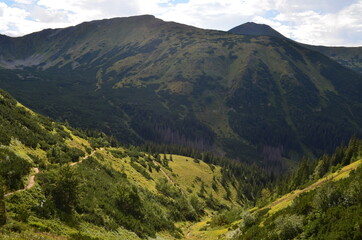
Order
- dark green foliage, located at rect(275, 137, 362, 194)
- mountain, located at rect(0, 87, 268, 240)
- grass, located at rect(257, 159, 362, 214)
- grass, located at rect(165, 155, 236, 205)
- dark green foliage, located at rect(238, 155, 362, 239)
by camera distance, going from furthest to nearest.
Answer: grass, located at rect(165, 155, 236, 205)
dark green foliage, located at rect(275, 137, 362, 194)
grass, located at rect(257, 159, 362, 214)
mountain, located at rect(0, 87, 268, 240)
dark green foliage, located at rect(238, 155, 362, 239)

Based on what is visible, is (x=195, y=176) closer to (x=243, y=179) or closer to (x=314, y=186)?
(x=243, y=179)

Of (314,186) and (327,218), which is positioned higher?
(327,218)

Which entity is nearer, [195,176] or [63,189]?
[63,189]

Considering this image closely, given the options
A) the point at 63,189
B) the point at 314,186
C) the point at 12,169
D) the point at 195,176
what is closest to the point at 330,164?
the point at 314,186

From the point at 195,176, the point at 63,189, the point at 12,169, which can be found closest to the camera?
the point at 12,169

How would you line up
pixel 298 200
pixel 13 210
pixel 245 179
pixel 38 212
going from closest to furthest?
pixel 13 210 → pixel 38 212 → pixel 298 200 → pixel 245 179

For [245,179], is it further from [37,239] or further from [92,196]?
[37,239]

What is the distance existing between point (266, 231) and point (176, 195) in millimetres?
54206

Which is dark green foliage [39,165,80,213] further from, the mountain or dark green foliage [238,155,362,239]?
dark green foliage [238,155,362,239]

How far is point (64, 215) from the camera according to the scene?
1179 inches

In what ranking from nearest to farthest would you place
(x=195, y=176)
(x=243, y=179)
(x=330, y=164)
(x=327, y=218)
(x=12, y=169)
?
(x=327, y=218) < (x=12, y=169) < (x=330, y=164) < (x=195, y=176) < (x=243, y=179)

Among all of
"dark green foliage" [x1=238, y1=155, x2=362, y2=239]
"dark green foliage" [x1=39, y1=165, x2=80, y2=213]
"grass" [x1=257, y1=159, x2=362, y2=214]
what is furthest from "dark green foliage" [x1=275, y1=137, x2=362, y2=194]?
"dark green foliage" [x1=39, y1=165, x2=80, y2=213]

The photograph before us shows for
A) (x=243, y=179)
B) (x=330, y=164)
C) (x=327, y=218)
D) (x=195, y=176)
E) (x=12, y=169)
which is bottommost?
(x=243, y=179)

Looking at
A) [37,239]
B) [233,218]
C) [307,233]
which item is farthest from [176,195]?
[37,239]
